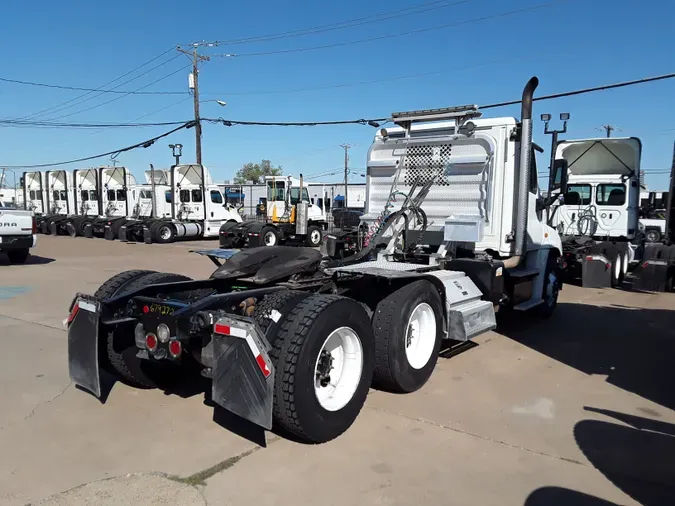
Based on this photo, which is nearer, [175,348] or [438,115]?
[175,348]

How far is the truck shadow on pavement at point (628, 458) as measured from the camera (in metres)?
3.24

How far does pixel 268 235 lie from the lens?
2233cm

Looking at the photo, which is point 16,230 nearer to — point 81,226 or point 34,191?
point 81,226

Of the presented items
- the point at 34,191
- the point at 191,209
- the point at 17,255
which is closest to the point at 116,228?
the point at 191,209

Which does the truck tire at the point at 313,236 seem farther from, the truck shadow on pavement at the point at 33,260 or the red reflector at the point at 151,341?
the red reflector at the point at 151,341

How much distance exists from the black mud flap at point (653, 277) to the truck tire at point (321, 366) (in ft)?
32.0

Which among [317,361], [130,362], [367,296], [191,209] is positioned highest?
[191,209]

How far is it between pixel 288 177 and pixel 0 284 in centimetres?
1471

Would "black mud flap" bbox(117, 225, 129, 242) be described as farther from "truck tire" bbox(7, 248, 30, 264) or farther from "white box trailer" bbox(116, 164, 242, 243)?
"truck tire" bbox(7, 248, 30, 264)

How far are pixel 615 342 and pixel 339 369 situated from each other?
465cm

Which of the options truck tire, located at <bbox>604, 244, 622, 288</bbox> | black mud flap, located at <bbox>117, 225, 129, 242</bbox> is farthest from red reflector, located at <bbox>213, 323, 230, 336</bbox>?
black mud flap, located at <bbox>117, 225, 129, 242</bbox>

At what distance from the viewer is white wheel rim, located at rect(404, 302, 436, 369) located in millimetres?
5125

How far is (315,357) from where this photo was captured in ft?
12.1

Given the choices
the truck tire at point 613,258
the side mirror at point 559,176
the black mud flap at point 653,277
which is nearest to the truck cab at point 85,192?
the truck tire at point 613,258
